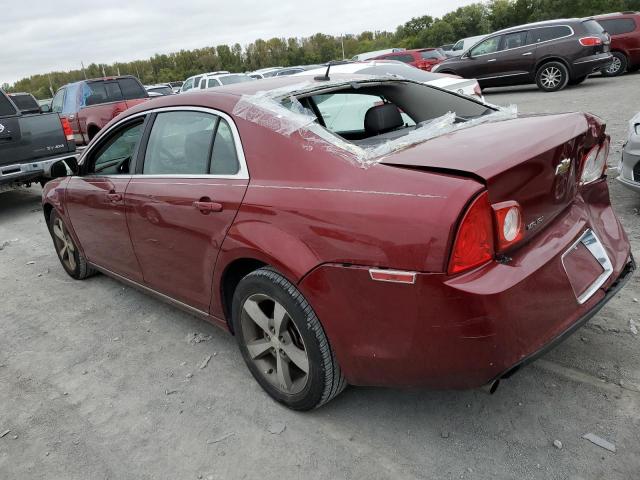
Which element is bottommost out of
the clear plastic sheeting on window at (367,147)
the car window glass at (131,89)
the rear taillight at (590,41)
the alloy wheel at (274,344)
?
the alloy wheel at (274,344)

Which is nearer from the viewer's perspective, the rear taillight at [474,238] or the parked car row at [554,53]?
the rear taillight at [474,238]

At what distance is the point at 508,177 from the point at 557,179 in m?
0.40

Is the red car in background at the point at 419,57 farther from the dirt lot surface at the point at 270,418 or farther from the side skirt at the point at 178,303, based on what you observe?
the dirt lot surface at the point at 270,418

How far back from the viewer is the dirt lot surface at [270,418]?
234 cm

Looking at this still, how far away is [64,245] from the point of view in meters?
4.98

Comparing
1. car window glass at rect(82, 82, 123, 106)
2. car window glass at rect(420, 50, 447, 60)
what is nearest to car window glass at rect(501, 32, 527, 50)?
car window glass at rect(420, 50, 447, 60)

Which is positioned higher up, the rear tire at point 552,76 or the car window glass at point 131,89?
the car window glass at point 131,89

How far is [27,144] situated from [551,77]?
12.5m

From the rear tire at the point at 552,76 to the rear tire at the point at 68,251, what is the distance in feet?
43.5

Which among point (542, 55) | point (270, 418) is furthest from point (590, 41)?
point (270, 418)

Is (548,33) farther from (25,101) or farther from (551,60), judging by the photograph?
(25,101)

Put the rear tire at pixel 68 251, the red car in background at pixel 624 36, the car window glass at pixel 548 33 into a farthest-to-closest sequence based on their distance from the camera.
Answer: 1. the red car in background at pixel 624 36
2. the car window glass at pixel 548 33
3. the rear tire at pixel 68 251

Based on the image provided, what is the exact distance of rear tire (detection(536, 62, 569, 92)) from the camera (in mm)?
14210

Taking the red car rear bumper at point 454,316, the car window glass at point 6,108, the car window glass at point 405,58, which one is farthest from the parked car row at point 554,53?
the red car rear bumper at point 454,316
